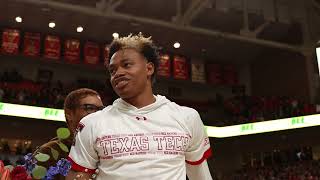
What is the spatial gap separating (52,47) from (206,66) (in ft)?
21.6

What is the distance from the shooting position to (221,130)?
697 inches

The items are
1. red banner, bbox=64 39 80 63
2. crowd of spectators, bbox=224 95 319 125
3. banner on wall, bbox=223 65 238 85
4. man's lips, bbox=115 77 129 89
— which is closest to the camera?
man's lips, bbox=115 77 129 89

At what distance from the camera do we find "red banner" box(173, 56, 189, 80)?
18.0 metres

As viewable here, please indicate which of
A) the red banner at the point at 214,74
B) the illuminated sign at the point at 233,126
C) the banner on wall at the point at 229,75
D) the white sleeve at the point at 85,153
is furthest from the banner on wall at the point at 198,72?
the white sleeve at the point at 85,153

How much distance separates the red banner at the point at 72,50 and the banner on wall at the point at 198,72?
16.1ft

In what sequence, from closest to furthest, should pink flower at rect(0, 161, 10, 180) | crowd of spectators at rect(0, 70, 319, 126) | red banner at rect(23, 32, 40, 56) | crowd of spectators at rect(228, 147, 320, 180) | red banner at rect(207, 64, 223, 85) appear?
1. pink flower at rect(0, 161, 10, 180)
2. crowd of spectators at rect(0, 70, 319, 126)
3. crowd of spectators at rect(228, 147, 320, 180)
4. red banner at rect(23, 32, 40, 56)
5. red banner at rect(207, 64, 223, 85)

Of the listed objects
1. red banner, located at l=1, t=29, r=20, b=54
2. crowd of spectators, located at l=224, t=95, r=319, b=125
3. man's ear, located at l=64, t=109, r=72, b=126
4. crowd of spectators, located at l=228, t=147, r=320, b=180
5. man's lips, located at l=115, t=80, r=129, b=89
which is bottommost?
man's lips, located at l=115, t=80, r=129, b=89

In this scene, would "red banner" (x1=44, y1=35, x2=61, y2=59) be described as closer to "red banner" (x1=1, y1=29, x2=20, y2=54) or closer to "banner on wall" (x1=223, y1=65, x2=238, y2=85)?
"red banner" (x1=1, y1=29, x2=20, y2=54)

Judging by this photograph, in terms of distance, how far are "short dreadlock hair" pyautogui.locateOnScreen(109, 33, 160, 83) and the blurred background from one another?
461 inches

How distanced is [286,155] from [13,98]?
10.2m

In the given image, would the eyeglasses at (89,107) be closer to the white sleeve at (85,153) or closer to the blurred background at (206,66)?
the white sleeve at (85,153)

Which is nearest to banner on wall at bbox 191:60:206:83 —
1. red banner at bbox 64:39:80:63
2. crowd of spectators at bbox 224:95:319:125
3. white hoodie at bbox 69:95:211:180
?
crowd of spectators at bbox 224:95:319:125

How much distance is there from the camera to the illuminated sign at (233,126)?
13594mm

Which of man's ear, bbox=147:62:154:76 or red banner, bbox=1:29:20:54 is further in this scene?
red banner, bbox=1:29:20:54
